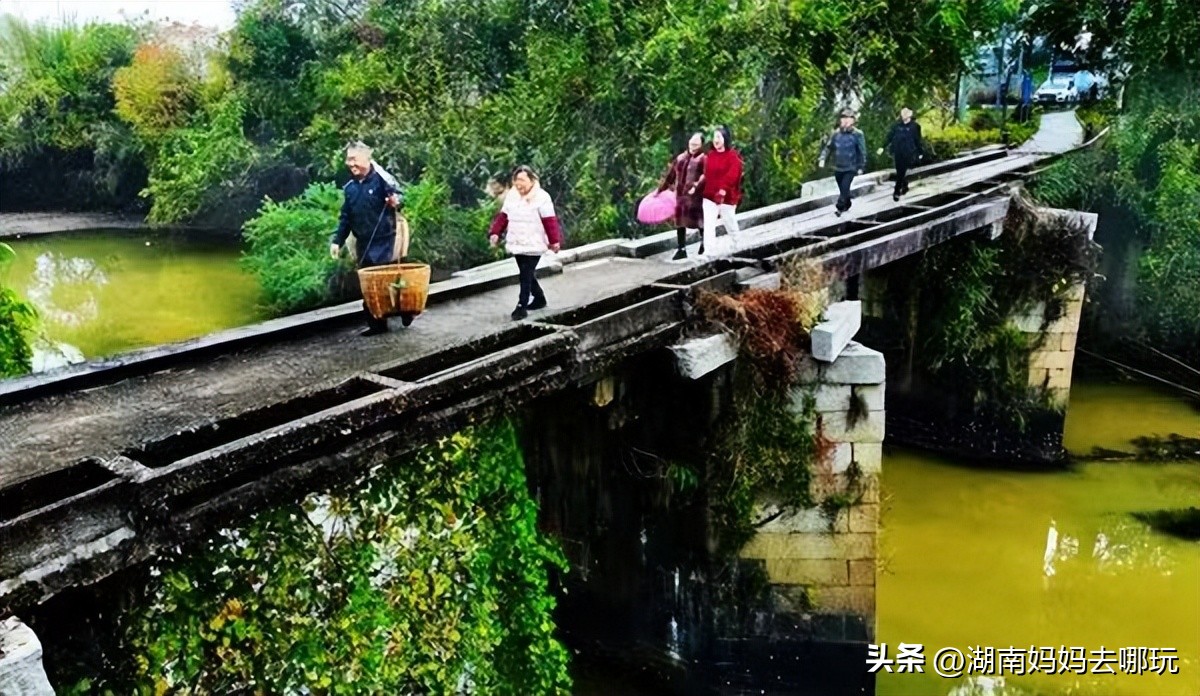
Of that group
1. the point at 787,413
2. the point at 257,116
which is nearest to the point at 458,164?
the point at 257,116

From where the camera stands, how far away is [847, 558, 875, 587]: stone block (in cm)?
738

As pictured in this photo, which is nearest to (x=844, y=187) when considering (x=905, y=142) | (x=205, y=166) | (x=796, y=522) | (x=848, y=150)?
(x=848, y=150)

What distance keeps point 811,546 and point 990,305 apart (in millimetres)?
5862

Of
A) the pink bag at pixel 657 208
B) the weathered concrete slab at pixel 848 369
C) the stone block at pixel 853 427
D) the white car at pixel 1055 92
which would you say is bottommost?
the stone block at pixel 853 427

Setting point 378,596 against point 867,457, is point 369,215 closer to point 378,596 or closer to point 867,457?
point 378,596

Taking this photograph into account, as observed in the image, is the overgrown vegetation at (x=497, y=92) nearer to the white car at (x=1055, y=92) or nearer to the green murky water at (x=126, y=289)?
the green murky water at (x=126, y=289)

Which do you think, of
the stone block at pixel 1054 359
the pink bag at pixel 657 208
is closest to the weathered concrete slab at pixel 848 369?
the pink bag at pixel 657 208

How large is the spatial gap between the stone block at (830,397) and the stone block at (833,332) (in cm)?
26

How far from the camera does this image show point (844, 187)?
10992 mm

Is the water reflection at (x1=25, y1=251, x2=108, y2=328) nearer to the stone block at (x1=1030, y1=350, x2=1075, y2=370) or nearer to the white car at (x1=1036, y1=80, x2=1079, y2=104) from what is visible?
the stone block at (x1=1030, y1=350, x2=1075, y2=370)

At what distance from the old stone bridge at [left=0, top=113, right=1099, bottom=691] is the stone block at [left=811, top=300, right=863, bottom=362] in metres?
0.04

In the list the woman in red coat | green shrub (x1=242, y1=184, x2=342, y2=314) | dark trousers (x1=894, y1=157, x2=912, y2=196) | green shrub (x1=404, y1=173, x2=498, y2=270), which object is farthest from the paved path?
green shrub (x1=242, y1=184, x2=342, y2=314)

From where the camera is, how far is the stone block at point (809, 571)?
7.39 meters

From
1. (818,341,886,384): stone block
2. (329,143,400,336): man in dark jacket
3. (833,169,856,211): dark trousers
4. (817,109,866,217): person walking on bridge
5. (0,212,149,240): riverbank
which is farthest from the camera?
(0,212,149,240): riverbank
